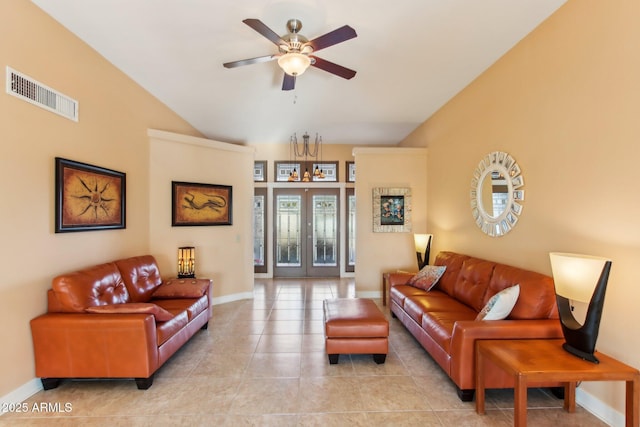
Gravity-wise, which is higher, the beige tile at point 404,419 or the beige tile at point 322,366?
the beige tile at point 404,419

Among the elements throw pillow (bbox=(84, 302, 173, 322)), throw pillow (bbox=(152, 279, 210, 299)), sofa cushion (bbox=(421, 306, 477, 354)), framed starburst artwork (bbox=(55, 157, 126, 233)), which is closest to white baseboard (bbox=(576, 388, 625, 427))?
sofa cushion (bbox=(421, 306, 477, 354))

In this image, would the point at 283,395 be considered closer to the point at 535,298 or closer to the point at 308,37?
the point at 535,298

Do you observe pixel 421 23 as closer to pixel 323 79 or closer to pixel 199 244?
pixel 323 79

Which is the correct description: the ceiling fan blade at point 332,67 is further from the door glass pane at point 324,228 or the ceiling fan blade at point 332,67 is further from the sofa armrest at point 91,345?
the door glass pane at point 324,228

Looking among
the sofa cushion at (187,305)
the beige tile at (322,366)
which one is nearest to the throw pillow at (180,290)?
the sofa cushion at (187,305)

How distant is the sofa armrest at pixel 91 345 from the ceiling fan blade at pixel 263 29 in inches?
101

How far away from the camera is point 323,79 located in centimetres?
378

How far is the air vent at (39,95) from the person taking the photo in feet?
7.75

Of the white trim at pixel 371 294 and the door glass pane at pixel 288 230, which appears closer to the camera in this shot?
the white trim at pixel 371 294

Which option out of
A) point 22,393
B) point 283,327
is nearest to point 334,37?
point 283,327

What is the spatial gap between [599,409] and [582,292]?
3.48 ft

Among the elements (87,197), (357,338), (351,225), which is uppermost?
(87,197)

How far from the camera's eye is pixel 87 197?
3.12 m

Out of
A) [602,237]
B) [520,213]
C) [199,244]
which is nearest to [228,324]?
[199,244]
